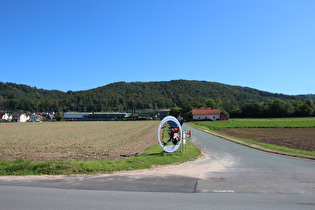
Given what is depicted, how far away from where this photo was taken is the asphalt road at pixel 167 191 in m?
6.18

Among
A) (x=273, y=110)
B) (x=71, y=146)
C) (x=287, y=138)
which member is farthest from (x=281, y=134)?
(x=273, y=110)

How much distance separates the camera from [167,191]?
7.54m

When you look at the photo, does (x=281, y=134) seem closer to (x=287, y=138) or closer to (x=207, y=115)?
(x=287, y=138)

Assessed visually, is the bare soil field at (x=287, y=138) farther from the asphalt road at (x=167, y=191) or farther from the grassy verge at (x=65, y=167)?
the grassy verge at (x=65, y=167)

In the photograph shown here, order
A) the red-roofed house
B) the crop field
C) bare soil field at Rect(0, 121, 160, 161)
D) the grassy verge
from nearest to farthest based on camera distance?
the grassy verge
bare soil field at Rect(0, 121, 160, 161)
the crop field
the red-roofed house

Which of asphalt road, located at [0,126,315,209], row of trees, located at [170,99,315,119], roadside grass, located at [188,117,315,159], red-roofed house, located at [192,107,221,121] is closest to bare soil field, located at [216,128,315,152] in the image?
roadside grass, located at [188,117,315,159]

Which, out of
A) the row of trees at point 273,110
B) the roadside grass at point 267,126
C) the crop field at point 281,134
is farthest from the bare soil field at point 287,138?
the row of trees at point 273,110

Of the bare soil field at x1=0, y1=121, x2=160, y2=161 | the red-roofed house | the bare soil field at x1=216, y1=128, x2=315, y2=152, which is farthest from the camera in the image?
the red-roofed house

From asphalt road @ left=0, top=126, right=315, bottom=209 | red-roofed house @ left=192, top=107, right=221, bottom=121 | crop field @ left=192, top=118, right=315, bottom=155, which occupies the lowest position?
crop field @ left=192, top=118, right=315, bottom=155

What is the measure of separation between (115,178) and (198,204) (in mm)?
4172

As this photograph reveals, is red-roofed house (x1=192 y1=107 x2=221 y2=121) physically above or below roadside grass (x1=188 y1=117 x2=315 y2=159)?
above

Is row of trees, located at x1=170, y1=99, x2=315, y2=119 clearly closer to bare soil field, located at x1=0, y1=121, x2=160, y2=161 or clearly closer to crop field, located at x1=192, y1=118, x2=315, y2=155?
crop field, located at x1=192, y1=118, x2=315, y2=155

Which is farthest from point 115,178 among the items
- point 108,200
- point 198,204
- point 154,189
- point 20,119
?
point 20,119

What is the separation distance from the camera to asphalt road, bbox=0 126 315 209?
6.18 metres
